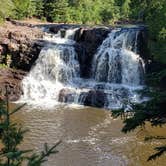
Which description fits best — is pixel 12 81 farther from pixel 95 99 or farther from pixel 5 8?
pixel 5 8

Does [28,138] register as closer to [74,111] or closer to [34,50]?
[74,111]

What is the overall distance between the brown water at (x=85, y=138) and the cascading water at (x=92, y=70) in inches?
128

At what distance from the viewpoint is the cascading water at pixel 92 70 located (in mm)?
30531

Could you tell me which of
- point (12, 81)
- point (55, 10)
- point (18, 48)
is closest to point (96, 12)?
point (55, 10)

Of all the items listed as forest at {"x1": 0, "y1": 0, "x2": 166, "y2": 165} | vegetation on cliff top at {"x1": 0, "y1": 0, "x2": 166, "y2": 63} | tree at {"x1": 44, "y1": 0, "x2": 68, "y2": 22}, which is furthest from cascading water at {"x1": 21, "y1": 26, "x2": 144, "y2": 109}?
tree at {"x1": 44, "y1": 0, "x2": 68, "y2": 22}

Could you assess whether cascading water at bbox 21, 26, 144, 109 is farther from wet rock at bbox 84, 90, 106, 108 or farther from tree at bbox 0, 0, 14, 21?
tree at bbox 0, 0, 14, 21

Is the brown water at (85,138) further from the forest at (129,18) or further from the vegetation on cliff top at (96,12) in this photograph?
the vegetation on cliff top at (96,12)

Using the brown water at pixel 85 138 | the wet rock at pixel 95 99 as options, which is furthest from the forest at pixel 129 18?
the wet rock at pixel 95 99

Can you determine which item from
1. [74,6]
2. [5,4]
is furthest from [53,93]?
[74,6]

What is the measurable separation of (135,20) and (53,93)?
123 feet

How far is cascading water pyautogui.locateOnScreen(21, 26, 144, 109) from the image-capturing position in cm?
3053

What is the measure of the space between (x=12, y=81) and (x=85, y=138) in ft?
Answer: 34.5

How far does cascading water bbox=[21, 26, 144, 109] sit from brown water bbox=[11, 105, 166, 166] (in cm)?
325

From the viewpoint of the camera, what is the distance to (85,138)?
21.7 m
